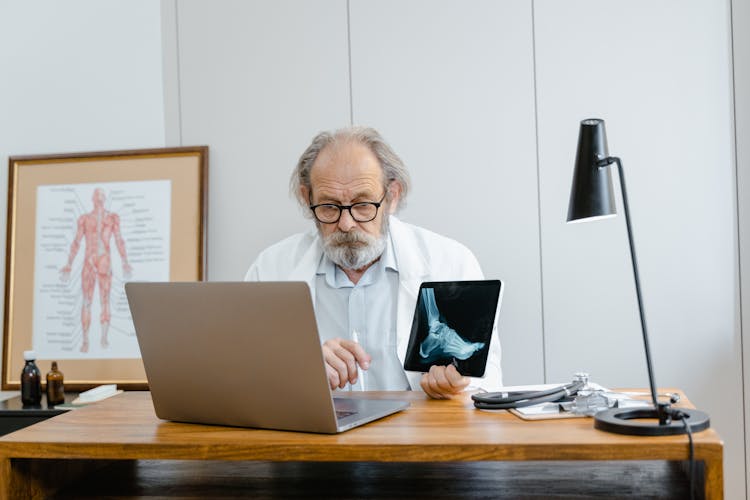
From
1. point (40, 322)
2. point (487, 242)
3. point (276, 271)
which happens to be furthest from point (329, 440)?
point (40, 322)

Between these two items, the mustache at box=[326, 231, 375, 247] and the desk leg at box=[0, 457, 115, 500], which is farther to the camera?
the mustache at box=[326, 231, 375, 247]

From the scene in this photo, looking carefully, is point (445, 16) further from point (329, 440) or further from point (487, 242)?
point (329, 440)

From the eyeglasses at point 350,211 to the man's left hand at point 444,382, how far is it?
2.92ft

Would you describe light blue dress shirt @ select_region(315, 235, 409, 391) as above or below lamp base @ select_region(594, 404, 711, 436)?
above

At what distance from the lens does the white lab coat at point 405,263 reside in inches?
107

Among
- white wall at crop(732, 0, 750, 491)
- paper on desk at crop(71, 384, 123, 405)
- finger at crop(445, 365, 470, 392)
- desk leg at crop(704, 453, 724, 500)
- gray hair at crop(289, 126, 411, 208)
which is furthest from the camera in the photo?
paper on desk at crop(71, 384, 123, 405)

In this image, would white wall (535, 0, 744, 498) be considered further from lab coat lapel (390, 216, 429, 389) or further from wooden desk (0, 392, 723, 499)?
wooden desk (0, 392, 723, 499)

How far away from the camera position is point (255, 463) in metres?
1.75

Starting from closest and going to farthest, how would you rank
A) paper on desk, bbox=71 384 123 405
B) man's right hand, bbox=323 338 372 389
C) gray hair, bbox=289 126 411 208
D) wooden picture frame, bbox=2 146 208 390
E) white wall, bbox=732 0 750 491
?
man's right hand, bbox=323 338 372 389
gray hair, bbox=289 126 411 208
white wall, bbox=732 0 750 491
paper on desk, bbox=71 384 123 405
wooden picture frame, bbox=2 146 208 390

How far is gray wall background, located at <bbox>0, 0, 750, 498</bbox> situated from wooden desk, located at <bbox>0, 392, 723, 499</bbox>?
4.96ft

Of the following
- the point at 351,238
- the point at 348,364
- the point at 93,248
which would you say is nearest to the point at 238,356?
the point at 348,364

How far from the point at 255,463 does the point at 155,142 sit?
2086 millimetres

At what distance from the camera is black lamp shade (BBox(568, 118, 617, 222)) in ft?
5.18

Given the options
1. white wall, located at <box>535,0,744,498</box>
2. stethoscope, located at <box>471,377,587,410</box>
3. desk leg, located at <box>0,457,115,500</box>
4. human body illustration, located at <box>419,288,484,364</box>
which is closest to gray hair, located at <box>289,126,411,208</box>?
white wall, located at <box>535,0,744,498</box>
